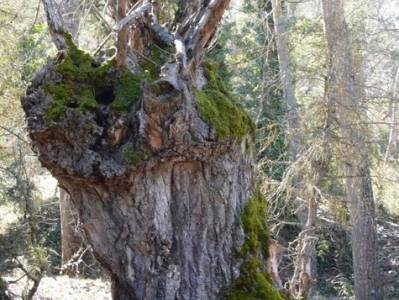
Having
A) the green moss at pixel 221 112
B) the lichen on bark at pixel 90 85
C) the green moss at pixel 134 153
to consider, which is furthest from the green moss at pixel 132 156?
the green moss at pixel 221 112

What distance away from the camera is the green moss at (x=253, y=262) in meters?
3.90

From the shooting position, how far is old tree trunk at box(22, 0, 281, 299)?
11.9 ft

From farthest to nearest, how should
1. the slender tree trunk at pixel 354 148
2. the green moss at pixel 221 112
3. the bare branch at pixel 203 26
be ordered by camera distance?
the slender tree trunk at pixel 354 148 → the bare branch at pixel 203 26 → the green moss at pixel 221 112

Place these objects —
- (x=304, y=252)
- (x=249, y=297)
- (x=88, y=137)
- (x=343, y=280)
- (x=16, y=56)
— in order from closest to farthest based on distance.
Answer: (x=88, y=137) < (x=249, y=297) < (x=304, y=252) < (x=16, y=56) < (x=343, y=280)

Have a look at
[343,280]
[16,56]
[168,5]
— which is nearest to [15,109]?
[16,56]

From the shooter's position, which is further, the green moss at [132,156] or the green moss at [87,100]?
the green moss at [87,100]

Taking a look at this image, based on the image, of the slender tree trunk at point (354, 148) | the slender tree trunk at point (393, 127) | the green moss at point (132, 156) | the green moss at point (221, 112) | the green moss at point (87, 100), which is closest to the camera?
the green moss at point (132, 156)

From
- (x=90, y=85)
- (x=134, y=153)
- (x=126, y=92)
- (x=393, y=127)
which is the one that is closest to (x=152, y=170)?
(x=134, y=153)

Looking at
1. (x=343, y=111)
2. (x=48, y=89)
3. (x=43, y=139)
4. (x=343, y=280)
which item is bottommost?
(x=343, y=280)

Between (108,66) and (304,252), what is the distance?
3669 mm

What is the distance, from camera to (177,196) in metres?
3.89

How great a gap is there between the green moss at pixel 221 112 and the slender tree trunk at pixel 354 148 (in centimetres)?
342

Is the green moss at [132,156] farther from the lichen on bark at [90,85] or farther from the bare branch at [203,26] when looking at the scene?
the bare branch at [203,26]

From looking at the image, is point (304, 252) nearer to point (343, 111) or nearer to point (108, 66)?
point (343, 111)
